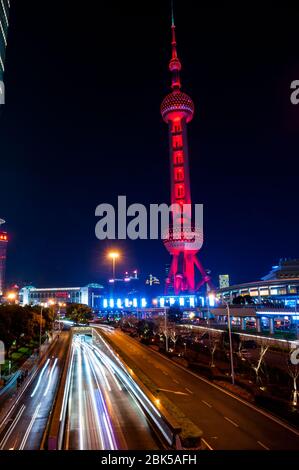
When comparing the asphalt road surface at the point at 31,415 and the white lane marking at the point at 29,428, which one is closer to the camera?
the white lane marking at the point at 29,428

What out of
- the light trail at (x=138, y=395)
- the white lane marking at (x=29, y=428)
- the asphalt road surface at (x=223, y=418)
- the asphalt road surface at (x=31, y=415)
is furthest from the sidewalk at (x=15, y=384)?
the asphalt road surface at (x=223, y=418)

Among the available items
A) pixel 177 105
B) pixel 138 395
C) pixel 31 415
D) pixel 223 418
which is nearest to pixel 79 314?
pixel 177 105

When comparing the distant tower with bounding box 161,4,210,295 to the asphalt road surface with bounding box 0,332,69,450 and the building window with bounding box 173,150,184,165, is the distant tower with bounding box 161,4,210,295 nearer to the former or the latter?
the building window with bounding box 173,150,184,165

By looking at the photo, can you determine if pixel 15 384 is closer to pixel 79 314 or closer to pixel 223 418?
pixel 223 418

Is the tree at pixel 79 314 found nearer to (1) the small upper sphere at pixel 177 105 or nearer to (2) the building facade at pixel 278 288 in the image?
(2) the building facade at pixel 278 288

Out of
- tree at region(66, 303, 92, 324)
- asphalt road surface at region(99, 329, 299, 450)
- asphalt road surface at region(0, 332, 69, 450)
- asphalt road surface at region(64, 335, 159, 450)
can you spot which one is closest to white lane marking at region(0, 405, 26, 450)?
asphalt road surface at region(0, 332, 69, 450)

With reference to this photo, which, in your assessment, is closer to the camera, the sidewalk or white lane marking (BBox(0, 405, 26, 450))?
white lane marking (BBox(0, 405, 26, 450))

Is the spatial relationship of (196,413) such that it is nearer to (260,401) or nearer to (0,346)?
(260,401)
